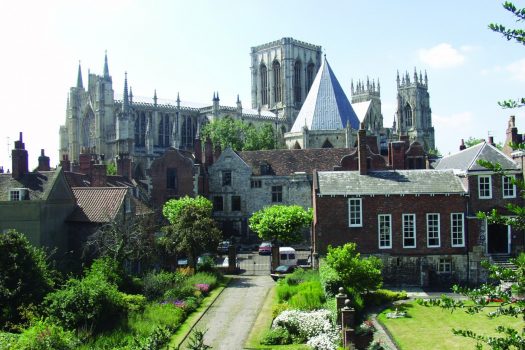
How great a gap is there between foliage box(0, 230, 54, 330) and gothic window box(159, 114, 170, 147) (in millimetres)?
70296

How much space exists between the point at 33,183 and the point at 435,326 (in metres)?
23.2

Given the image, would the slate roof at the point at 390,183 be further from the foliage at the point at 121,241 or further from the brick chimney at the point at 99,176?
the brick chimney at the point at 99,176

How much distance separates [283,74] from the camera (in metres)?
118

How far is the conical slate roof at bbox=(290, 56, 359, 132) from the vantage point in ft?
231

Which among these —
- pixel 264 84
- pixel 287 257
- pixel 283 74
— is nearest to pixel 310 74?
pixel 283 74

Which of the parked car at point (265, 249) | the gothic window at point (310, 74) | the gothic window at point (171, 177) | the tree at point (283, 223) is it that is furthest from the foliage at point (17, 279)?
the gothic window at point (310, 74)

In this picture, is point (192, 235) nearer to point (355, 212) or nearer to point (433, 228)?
point (355, 212)

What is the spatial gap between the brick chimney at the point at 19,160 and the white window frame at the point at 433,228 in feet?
77.4

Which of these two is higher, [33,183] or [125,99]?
[125,99]

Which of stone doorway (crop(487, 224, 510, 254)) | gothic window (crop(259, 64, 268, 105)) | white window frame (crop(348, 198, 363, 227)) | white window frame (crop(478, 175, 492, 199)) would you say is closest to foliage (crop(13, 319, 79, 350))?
white window frame (crop(348, 198, 363, 227))

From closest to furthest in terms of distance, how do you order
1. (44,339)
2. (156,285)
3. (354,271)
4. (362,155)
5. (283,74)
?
(44,339)
(354,271)
(156,285)
(362,155)
(283,74)

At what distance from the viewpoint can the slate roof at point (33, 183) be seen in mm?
32969

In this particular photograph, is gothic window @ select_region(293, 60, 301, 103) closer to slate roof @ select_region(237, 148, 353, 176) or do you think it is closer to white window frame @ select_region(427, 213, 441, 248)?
slate roof @ select_region(237, 148, 353, 176)

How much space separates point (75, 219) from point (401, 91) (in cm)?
11463
